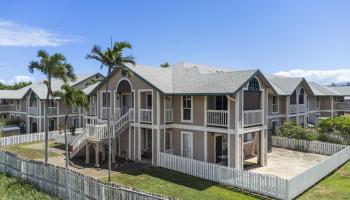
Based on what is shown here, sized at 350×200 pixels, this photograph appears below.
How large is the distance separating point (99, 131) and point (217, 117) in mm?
9702

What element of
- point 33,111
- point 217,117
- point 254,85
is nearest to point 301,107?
point 254,85

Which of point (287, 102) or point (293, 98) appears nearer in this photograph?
point (287, 102)

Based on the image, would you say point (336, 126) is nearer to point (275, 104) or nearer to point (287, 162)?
point (275, 104)

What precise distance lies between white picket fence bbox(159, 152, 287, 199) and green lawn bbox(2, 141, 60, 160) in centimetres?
1319

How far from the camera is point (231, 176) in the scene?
1875 cm

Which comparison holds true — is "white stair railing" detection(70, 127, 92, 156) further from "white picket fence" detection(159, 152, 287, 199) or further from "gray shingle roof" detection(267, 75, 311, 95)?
"gray shingle roof" detection(267, 75, 311, 95)

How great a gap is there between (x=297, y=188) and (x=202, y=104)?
28.9 ft

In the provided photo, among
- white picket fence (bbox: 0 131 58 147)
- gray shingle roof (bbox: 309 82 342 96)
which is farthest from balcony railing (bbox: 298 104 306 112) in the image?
white picket fence (bbox: 0 131 58 147)

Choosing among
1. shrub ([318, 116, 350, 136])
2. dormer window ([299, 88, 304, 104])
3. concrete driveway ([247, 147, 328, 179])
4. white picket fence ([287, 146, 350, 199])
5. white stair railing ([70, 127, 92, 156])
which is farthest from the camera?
dormer window ([299, 88, 304, 104])

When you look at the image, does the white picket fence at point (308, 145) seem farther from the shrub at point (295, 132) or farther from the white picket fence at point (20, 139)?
the white picket fence at point (20, 139)

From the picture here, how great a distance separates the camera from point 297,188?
1727 centimetres

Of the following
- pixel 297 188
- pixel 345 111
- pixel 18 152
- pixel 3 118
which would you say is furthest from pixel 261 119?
pixel 3 118

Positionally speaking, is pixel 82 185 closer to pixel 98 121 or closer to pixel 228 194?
pixel 228 194

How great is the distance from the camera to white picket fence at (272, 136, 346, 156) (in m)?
28.6
